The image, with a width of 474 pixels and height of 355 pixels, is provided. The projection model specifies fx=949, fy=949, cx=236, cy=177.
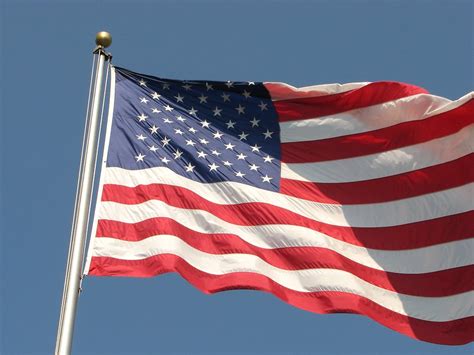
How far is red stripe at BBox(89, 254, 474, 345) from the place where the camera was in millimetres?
10617

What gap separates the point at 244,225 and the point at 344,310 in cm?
160

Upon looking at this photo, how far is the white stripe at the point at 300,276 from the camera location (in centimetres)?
1078

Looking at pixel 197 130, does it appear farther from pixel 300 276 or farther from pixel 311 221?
pixel 300 276

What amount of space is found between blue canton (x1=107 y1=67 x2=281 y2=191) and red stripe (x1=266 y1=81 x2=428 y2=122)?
0.85ft

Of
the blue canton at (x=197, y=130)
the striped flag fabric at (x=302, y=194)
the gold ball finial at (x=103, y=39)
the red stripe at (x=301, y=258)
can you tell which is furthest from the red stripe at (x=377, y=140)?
the gold ball finial at (x=103, y=39)

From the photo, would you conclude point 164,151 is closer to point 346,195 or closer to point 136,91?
point 136,91

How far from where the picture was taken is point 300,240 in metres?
11.8

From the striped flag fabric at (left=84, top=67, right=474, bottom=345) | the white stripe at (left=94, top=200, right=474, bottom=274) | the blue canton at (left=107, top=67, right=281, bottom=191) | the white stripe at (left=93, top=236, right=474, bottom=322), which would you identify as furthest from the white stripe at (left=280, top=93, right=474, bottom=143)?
the white stripe at (left=93, top=236, right=474, bottom=322)

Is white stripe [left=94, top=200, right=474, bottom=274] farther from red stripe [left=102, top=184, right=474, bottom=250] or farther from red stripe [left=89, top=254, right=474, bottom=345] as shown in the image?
red stripe [left=89, top=254, right=474, bottom=345]

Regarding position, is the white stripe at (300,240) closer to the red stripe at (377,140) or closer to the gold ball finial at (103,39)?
the red stripe at (377,140)

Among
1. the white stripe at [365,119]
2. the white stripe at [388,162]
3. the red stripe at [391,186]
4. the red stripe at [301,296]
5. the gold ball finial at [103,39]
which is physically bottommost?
the red stripe at [301,296]

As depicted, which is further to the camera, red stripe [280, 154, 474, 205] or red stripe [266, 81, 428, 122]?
red stripe [266, 81, 428, 122]

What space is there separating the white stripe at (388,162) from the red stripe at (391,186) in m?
0.07

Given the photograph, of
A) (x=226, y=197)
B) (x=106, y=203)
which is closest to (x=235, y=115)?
(x=226, y=197)
